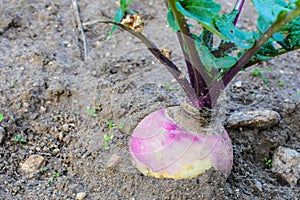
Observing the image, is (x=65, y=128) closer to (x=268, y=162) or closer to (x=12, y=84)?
(x=12, y=84)

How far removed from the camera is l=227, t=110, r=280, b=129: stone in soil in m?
1.58

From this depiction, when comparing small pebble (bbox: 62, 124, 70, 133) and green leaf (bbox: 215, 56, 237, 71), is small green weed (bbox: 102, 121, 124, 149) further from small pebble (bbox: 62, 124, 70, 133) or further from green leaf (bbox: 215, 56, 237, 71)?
green leaf (bbox: 215, 56, 237, 71)

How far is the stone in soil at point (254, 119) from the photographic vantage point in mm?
1579

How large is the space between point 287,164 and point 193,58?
0.58 meters

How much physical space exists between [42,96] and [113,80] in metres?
0.29

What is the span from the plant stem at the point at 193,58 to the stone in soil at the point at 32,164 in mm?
580

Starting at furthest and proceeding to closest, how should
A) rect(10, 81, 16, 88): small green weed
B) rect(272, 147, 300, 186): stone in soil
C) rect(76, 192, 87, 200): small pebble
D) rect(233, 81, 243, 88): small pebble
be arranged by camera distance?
1. rect(233, 81, 243, 88): small pebble
2. rect(10, 81, 16, 88): small green weed
3. rect(272, 147, 300, 186): stone in soil
4. rect(76, 192, 87, 200): small pebble

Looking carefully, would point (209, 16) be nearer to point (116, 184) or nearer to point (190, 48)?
point (190, 48)

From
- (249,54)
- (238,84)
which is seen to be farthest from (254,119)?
(249,54)

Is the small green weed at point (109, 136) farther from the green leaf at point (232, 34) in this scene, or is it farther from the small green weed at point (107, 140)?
the green leaf at point (232, 34)

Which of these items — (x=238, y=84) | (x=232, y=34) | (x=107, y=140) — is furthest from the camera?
(x=238, y=84)

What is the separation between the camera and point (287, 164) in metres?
1.48

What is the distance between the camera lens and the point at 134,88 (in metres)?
1.73

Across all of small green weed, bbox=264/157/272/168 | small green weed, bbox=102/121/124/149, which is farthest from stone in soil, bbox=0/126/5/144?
small green weed, bbox=264/157/272/168
